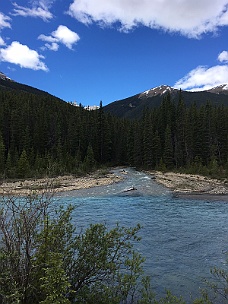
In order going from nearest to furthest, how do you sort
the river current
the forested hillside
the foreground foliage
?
the foreground foliage
the river current
the forested hillside

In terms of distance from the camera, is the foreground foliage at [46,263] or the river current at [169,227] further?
the river current at [169,227]

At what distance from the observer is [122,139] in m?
85.9

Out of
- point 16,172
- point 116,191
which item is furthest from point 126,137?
point 116,191

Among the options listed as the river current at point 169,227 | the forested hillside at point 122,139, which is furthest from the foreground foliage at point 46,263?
the forested hillside at point 122,139

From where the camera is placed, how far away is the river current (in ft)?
34.2

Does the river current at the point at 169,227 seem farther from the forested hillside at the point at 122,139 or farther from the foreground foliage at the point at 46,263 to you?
the forested hillside at the point at 122,139

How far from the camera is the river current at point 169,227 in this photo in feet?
34.2

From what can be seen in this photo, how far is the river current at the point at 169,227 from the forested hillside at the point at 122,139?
937 inches

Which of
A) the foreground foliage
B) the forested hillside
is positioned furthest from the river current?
the forested hillside

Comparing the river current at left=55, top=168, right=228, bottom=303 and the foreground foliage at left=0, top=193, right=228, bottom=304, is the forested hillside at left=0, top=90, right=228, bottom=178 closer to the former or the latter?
the river current at left=55, top=168, right=228, bottom=303

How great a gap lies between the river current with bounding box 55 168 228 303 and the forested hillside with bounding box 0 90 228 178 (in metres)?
23.8

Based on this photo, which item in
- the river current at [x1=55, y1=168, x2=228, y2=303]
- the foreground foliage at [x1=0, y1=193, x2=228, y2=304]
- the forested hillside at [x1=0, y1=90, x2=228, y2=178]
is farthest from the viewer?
the forested hillside at [x1=0, y1=90, x2=228, y2=178]

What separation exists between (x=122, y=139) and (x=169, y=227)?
2718 inches

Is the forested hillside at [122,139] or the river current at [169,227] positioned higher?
the forested hillside at [122,139]
